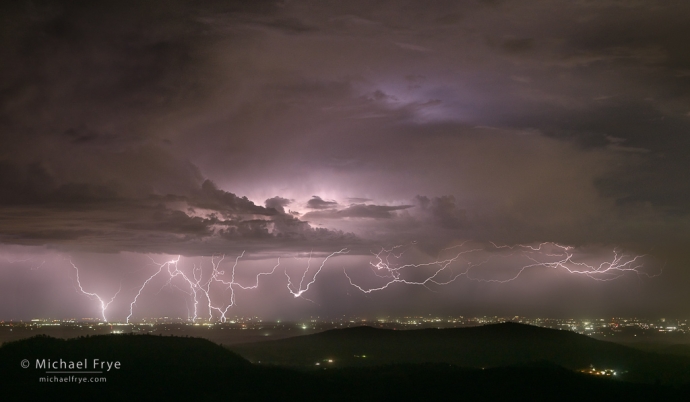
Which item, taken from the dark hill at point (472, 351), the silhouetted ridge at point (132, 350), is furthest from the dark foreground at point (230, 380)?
the dark hill at point (472, 351)

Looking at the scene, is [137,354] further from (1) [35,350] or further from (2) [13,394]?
(2) [13,394]

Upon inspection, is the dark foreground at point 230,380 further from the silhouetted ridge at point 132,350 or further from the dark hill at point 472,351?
the dark hill at point 472,351

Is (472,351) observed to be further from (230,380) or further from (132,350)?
(132,350)

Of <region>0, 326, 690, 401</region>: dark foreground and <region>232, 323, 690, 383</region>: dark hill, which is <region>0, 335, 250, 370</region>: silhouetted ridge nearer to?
<region>0, 326, 690, 401</region>: dark foreground

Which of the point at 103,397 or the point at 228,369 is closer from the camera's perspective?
the point at 103,397

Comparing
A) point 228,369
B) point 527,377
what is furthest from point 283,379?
point 527,377

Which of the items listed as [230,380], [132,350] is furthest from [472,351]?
[132,350]
